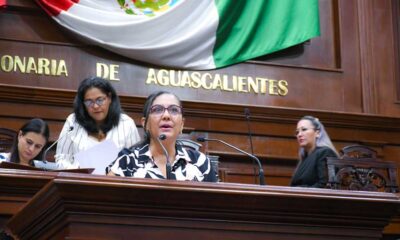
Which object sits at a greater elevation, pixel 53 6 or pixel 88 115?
pixel 53 6

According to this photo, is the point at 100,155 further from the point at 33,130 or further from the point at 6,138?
the point at 6,138

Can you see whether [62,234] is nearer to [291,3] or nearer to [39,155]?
[39,155]

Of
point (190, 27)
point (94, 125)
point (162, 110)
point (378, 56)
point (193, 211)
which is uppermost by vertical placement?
point (190, 27)

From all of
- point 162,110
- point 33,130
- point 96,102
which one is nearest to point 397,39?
point 96,102

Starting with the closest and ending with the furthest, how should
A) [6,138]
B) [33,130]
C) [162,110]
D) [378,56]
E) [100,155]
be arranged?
1. [162,110]
2. [100,155]
3. [33,130]
4. [6,138]
5. [378,56]

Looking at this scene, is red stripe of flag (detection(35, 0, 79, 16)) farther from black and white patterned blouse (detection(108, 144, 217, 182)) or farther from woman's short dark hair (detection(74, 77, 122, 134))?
black and white patterned blouse (detection(108, 144, 217, 182))

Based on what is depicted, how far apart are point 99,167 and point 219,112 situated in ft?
8.96

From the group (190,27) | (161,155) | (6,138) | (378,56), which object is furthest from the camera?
(378,56)

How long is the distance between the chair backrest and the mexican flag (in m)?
1.26

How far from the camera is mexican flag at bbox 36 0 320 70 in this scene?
20.8 feet

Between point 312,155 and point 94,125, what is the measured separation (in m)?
1.63

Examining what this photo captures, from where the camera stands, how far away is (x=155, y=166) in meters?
3.16

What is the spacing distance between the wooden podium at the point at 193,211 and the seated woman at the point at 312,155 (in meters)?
2.81

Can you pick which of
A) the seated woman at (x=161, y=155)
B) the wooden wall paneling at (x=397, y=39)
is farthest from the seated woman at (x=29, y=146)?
the wooden wall paneling at (x=397, y=39)
